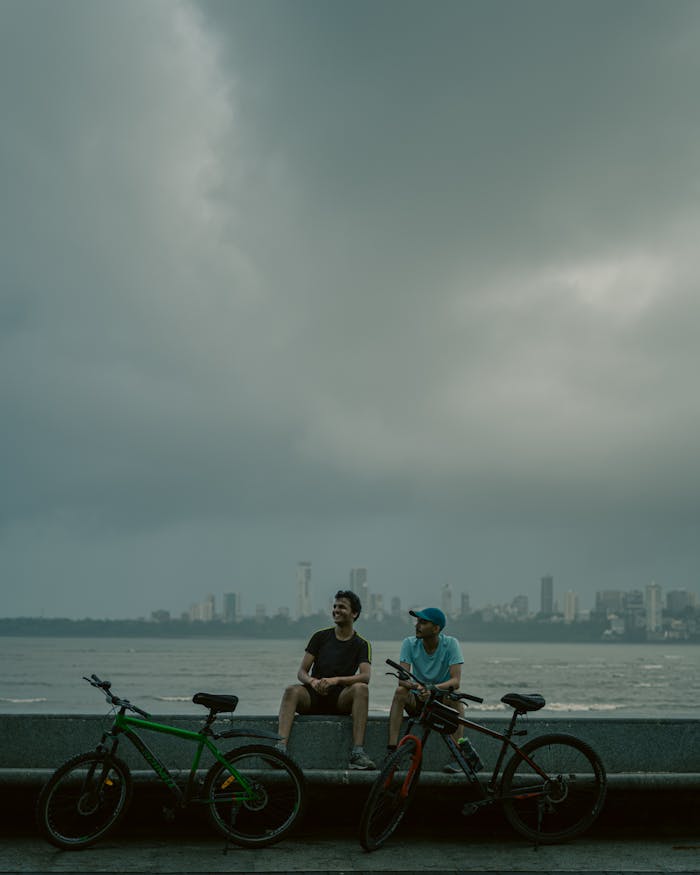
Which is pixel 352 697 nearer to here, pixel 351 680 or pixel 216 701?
pixel 351 680

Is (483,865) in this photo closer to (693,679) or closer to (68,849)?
(68,849)

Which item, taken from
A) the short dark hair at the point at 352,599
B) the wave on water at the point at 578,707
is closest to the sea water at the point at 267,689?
the wave on water at the point at 578,707

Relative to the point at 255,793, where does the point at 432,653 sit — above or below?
above

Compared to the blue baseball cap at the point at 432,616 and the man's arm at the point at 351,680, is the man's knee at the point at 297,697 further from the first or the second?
the blue baseball cap at the point at 432,616

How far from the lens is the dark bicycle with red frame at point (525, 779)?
5973mm

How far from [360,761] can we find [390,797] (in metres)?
0.58

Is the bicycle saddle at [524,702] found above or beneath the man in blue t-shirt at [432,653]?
beneath

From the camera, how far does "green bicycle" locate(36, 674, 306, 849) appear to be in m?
5.77

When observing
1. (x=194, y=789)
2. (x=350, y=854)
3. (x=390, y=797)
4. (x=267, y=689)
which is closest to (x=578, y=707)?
(x=267, y=689)

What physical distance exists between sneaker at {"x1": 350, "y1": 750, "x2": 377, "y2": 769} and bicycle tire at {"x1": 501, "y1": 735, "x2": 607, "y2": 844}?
0.91 m

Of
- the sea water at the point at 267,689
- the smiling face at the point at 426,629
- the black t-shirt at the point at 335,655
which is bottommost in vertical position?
the sea water at the point at 267,689

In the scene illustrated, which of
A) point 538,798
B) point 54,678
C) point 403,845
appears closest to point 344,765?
point 403,845

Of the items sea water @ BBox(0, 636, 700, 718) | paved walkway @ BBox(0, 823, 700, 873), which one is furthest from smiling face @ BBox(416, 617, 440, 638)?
sea water @ BBox(0, 636, 700, 718)

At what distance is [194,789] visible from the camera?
19.6ft
